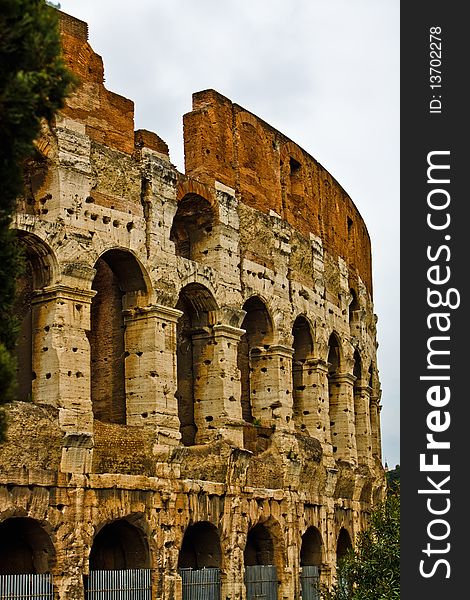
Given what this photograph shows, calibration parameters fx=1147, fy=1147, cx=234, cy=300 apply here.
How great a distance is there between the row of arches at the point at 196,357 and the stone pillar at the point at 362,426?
316 centimetres

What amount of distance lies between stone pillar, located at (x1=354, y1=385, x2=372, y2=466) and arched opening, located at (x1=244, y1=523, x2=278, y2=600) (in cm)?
723

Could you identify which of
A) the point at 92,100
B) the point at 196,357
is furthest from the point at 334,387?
the point at 92,100

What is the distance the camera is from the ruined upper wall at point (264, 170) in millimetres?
22625

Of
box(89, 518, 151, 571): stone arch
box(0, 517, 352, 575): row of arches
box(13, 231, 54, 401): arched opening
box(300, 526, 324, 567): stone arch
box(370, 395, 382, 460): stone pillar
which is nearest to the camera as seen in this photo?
box(0, 517, 352, 575): row of arches

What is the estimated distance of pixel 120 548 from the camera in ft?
64.4

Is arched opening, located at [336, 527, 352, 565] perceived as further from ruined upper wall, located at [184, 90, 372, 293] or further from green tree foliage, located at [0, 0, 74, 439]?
green tree foliage, located at [0, 0, 74, 439]

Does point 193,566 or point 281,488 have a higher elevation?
point 281,488

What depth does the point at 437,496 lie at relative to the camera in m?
10.7

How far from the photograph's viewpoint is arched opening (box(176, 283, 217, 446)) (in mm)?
21859

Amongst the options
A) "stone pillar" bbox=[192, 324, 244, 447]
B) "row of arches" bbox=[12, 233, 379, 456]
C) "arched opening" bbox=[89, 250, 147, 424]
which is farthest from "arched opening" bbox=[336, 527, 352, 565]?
"arched opening" bbox=[89, 250, 147, 424]

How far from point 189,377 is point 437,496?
40.2 feet

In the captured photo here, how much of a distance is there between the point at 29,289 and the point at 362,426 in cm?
1276

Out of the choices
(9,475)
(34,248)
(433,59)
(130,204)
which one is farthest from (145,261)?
(433,59)

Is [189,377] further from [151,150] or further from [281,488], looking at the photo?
[151,150]
